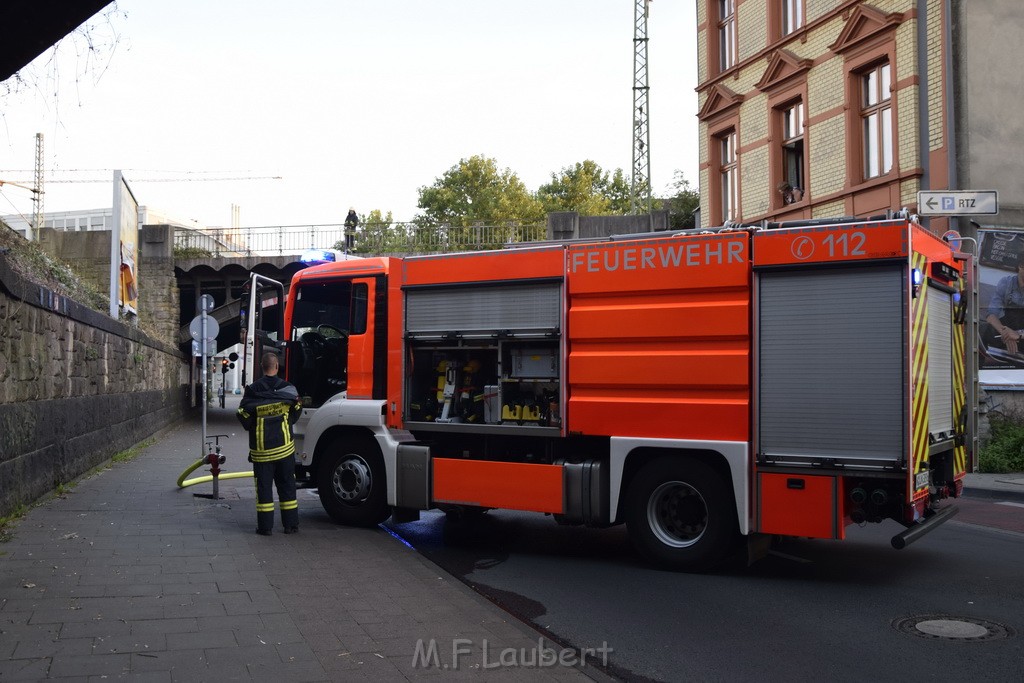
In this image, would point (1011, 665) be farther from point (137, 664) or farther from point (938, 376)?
point (137, 664)

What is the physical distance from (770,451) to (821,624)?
1.47m

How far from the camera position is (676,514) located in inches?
311

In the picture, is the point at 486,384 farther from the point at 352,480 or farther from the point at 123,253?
the point at 123,253

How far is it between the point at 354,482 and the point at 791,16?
15.8 meters

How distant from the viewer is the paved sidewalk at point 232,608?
496 centimetres

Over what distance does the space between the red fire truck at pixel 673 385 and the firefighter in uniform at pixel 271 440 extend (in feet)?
2.19

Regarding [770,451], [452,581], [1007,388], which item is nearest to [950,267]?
[770,451]

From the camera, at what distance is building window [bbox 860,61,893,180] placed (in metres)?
18.1

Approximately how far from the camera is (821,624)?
20.4ft

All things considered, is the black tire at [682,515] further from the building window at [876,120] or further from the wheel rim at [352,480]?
the building window at [876,120]

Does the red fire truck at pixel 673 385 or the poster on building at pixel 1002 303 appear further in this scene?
the poster on building at pixel 1002 303

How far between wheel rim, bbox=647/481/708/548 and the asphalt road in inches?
11.7

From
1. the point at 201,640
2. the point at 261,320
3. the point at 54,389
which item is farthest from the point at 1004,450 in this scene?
the point at 201,640

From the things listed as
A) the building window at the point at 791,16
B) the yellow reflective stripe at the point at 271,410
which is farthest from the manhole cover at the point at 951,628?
the building window at the point at 791,16
